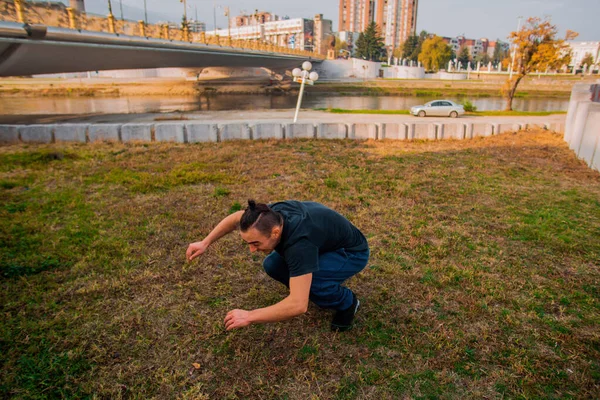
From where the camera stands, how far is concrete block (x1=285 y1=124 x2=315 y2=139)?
43.0 feet

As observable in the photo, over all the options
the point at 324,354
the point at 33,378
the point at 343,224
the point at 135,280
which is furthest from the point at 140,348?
the point at 343,224

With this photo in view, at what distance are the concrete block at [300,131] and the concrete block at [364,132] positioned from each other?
1.36m

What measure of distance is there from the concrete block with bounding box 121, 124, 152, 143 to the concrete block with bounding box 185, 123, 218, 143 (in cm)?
133

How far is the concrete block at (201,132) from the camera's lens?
1238cm

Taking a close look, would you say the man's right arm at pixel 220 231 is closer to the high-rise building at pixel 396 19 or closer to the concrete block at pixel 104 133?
the concrete block at pixel 104 133

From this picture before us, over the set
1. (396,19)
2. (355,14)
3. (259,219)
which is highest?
(355,14)

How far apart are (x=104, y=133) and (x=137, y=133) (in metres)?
1.06

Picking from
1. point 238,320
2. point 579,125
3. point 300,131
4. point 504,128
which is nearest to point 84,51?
point 300,131

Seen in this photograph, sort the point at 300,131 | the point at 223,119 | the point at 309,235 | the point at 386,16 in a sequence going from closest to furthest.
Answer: the point at 309,235 → the point at 300,131 → the point at 223,119 → the point at 386,16

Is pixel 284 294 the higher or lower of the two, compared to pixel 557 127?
lower

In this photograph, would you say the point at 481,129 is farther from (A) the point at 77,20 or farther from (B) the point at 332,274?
(A) the point at 77,20

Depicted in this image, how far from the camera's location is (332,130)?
1336 cm

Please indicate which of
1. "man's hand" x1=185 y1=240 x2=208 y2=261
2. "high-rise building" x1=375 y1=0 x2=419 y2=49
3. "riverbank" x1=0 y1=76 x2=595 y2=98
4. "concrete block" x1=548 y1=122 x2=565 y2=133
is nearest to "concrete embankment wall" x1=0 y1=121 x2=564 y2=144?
"concrete block" x1=548 y1=122 x2=565 y2=133

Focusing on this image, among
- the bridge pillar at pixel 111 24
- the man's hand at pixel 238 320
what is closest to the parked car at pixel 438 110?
the bridge pillar at pixel 111 24
